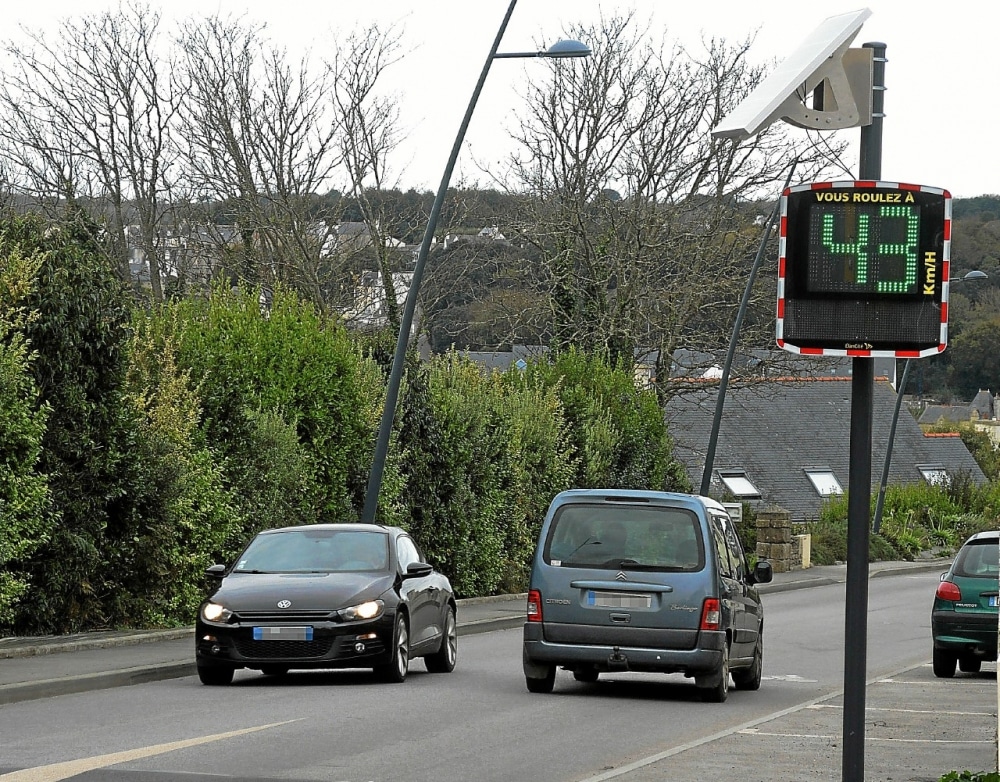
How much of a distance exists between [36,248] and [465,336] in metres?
30.0

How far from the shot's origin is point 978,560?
62.1ft

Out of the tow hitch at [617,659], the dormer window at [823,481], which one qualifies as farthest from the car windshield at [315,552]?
the dormer window at [823,481]

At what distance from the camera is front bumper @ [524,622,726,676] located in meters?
14.4

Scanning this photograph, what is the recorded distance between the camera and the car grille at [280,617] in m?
14.7

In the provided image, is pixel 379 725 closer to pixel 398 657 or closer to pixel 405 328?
pixel 398 657

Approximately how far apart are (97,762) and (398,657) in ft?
18.4

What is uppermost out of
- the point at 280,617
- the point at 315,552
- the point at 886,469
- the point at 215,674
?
the point at 315,552

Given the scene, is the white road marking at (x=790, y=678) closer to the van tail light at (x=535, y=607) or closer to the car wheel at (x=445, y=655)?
the car wheel at (x=445, y=655)

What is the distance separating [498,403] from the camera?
3081cm

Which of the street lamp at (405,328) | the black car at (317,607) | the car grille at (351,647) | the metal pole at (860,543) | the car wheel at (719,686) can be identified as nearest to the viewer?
the metal pole at (860,543)

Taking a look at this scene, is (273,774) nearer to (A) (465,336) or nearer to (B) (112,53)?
(B) (112,53)

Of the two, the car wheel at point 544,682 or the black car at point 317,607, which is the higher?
the black car at point 317,607

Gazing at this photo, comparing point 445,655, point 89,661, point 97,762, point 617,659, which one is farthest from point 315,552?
point 97,762

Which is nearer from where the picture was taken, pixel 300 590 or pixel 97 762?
pixel 97 762
